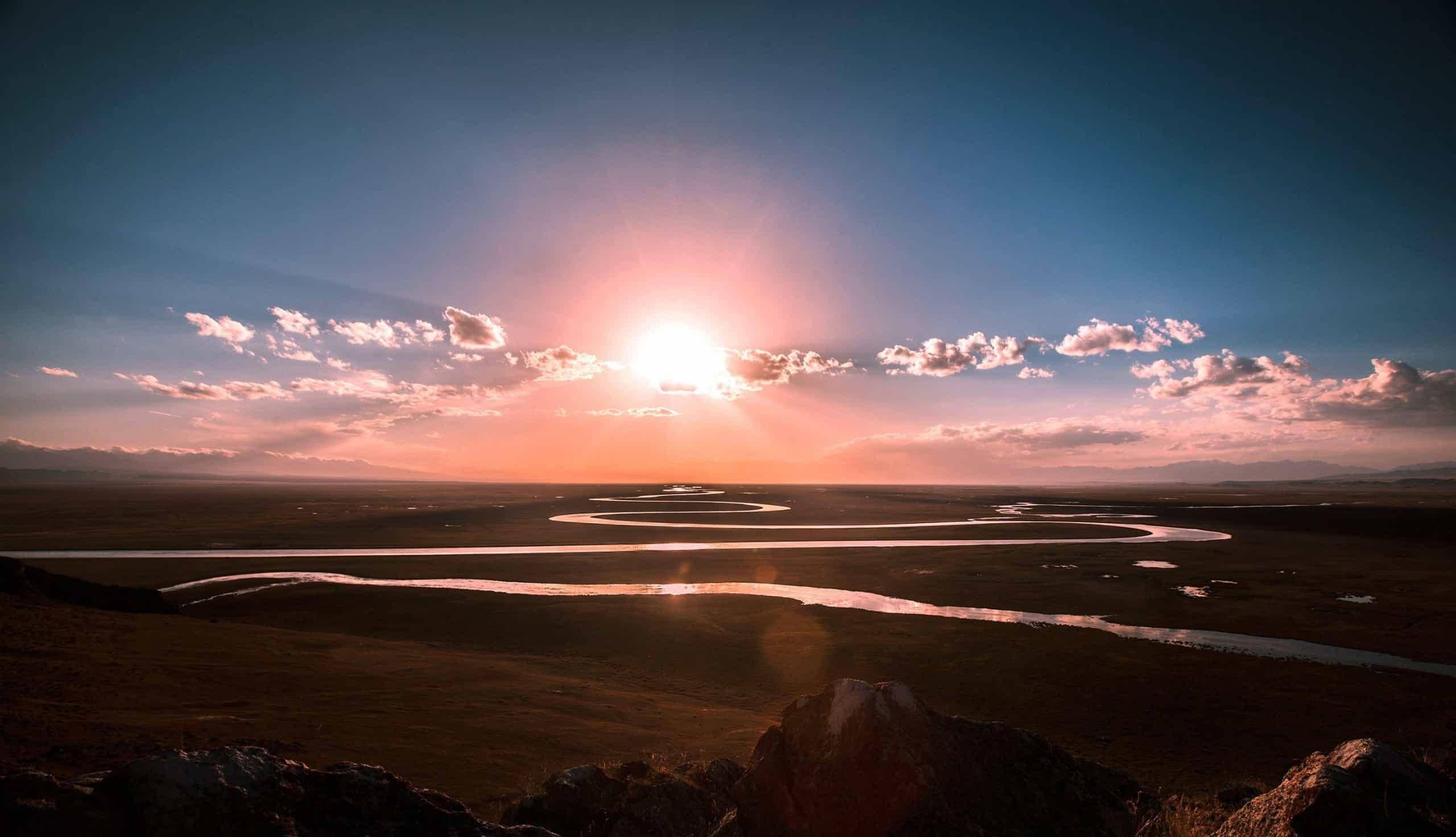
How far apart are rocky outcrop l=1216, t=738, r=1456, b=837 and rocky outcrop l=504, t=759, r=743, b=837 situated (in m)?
6.29

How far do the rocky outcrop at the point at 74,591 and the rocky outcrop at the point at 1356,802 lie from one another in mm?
40986

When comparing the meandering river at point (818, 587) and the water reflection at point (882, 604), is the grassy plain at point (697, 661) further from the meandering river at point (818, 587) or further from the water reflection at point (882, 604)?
the meandering river at point (818, 587)

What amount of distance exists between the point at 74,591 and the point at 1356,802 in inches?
1734

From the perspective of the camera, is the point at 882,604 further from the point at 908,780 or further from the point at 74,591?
the point at 74,591

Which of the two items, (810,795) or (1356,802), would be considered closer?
(1356,802)

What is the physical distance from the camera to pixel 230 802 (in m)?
5.21

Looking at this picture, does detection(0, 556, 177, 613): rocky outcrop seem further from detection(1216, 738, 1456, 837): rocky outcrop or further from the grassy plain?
detection(1216, 738, 1456, 837): rocky outcrop

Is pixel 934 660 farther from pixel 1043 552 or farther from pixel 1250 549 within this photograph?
pixel 1250 549

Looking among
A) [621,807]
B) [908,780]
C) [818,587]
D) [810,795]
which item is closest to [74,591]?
[621,807]

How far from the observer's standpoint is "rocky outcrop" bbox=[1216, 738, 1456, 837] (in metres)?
6.02

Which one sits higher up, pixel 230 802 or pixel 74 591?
pixel 230 802

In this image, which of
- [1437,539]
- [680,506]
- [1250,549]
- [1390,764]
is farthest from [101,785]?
[680,506]

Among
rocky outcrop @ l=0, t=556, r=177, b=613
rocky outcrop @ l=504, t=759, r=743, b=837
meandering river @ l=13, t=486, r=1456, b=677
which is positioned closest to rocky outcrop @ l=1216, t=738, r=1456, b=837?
rocky outcrop @ l=504, t=759, r=743, b=837

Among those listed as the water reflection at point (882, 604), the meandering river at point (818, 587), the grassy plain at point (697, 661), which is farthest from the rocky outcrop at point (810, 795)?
the meandering river at point (818, 587)
